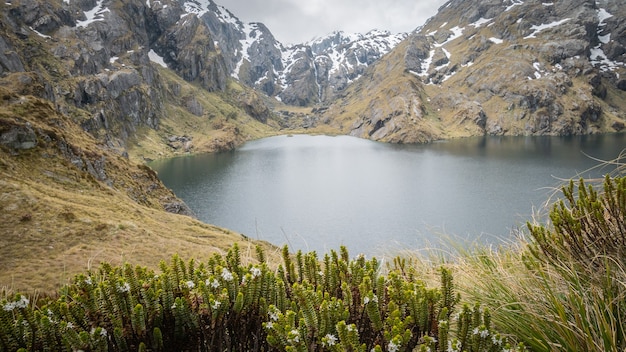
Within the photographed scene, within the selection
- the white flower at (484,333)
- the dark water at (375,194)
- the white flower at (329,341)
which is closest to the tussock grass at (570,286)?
the white flower at (484,333)

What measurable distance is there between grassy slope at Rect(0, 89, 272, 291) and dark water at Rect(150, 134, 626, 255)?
491 inches

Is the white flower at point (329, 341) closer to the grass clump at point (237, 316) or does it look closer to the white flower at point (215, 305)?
the grass clump at point (237, 316)

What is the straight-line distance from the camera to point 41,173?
109 feet

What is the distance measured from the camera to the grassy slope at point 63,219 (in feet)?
57.3

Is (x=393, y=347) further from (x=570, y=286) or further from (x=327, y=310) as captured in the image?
(x=570, y=286)

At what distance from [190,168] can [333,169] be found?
51277 mm

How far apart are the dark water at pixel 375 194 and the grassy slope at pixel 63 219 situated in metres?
12.5

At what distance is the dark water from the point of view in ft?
176

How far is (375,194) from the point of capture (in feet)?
257

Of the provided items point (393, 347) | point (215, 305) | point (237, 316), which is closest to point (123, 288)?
point (215, 305)

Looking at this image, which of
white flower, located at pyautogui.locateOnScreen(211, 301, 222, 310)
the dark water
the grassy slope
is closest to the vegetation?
white flower, located at pyautogui.locateOnScreen(211, 301, 222, 310)

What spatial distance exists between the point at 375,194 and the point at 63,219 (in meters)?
63.3

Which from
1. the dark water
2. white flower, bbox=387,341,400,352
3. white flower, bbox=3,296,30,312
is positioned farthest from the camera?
the dark water

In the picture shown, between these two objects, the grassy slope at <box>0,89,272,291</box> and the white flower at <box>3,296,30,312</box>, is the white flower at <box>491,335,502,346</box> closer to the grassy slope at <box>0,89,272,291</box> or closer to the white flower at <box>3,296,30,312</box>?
the white flower at <box>3,296,30,312</box>
